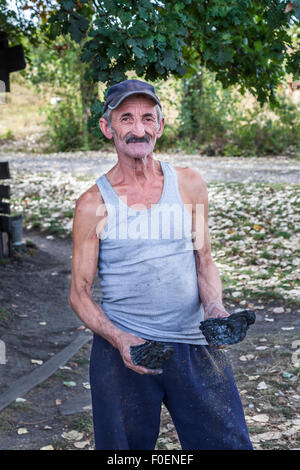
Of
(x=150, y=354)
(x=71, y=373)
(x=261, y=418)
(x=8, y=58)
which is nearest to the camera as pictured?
(x=150, y=354)

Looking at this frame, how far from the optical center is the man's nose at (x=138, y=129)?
2.23 metres

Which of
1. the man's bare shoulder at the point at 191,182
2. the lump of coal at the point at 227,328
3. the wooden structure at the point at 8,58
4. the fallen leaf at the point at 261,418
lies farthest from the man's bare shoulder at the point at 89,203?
the wooden structure at the point at 8,58

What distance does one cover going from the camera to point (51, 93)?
57.7 feet

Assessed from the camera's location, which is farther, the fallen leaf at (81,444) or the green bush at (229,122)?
the green bush at (229,122)

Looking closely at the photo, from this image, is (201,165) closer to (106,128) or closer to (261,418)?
(261,418)

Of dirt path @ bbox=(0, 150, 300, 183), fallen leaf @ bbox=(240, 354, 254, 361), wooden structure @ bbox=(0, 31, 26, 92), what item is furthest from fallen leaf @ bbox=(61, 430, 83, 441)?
dirt path @ bbox=(0, 150, 300, 183)

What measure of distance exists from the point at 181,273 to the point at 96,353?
446 mm

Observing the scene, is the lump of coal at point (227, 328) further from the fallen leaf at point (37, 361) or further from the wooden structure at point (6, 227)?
the wooden structure at point (6, 227)

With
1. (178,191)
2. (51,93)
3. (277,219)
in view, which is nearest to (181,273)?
(178,191)

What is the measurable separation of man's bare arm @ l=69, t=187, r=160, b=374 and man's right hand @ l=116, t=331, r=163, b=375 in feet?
0.16

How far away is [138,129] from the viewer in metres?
2.23

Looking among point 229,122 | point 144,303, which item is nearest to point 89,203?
point 144,303

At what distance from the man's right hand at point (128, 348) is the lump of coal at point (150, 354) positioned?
0.05 ft

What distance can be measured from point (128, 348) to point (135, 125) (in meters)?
0.84
